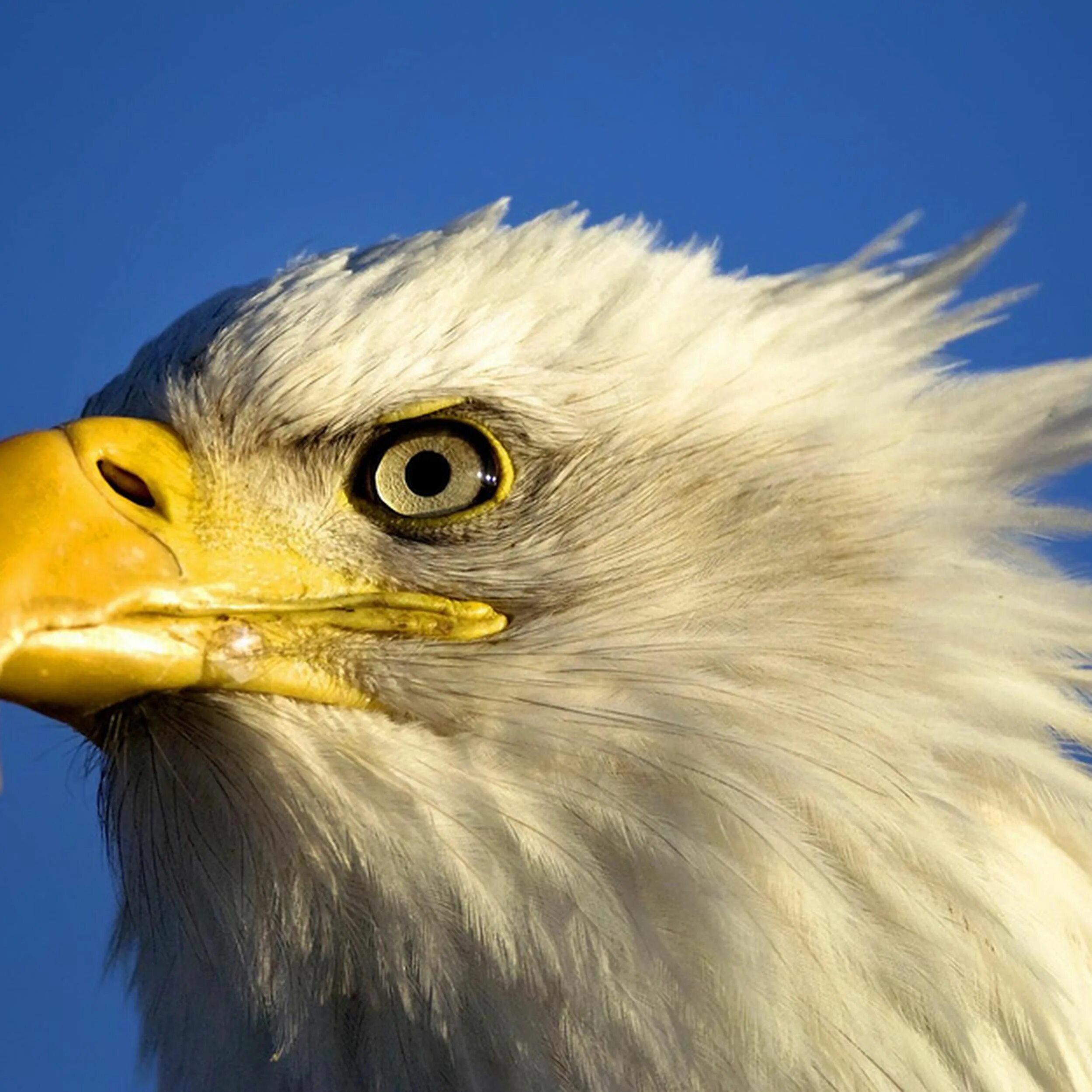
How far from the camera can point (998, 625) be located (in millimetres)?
2219

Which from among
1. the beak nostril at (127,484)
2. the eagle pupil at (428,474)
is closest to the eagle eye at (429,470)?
the eagle pupil at (428,474)

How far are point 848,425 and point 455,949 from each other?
87 cm

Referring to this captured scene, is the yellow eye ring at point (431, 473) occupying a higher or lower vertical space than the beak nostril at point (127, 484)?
higher

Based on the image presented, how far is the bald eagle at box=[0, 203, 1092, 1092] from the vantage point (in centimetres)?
205

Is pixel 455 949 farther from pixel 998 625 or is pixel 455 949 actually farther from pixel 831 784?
pixel 998 625

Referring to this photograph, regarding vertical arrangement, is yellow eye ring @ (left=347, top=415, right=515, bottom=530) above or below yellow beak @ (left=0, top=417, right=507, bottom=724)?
above

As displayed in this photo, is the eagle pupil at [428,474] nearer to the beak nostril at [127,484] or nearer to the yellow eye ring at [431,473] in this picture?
the yellow eye ring at [431,473]

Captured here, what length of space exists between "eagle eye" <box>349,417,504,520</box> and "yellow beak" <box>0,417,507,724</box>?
117 mm

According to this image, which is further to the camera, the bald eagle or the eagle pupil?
the eagle pupil

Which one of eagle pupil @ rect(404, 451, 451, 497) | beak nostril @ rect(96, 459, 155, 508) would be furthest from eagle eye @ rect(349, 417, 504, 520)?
beak nostril @ rect(96, 459, 155, 508)

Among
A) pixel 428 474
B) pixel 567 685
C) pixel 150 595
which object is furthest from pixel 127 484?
pixel 567 685

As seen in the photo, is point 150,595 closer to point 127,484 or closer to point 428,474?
point 127,484

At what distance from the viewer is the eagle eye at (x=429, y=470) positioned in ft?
7.27

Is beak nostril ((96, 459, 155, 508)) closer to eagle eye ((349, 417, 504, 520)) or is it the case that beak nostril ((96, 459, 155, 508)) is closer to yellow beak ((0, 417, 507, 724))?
yellow beak ((0, 417, 507, 724))
